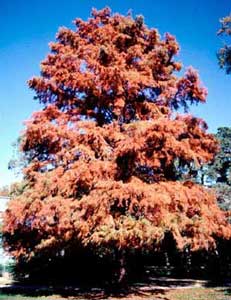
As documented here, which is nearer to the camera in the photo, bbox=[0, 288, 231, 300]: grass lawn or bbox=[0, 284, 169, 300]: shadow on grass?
bbox=[0, 288, 231, 300]: grass lawn

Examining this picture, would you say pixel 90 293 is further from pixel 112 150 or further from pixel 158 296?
pixel 112 150

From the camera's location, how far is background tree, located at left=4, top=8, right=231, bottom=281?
13.2 m

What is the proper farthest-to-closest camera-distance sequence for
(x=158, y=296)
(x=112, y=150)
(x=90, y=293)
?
(x=90, y=293), (x=158, y=296), (x=112, y=150)

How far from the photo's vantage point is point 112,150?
14.8 metres

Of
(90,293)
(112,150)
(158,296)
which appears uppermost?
(112,150)

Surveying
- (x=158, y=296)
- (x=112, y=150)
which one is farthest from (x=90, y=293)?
(x=112, y=150)

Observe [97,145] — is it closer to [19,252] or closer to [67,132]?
[67,132]

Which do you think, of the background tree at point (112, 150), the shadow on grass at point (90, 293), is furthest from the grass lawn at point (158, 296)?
the background tree at point (112, 150)

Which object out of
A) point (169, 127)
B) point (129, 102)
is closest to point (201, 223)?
point (169, 127)

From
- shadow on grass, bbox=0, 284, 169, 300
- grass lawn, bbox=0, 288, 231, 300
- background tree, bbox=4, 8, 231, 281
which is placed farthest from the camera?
shadow on grass, bbox=0, 284, 169, 300

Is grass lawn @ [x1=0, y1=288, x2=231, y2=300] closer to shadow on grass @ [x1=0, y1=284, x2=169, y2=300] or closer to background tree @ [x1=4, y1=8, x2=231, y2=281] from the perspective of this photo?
shadow on grass @ [x1=0, y1=284, x2=169, y2=300]

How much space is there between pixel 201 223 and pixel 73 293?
7074mm

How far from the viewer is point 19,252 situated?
50.2ft

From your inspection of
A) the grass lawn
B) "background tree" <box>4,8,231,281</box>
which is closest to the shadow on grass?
the grass lawn
